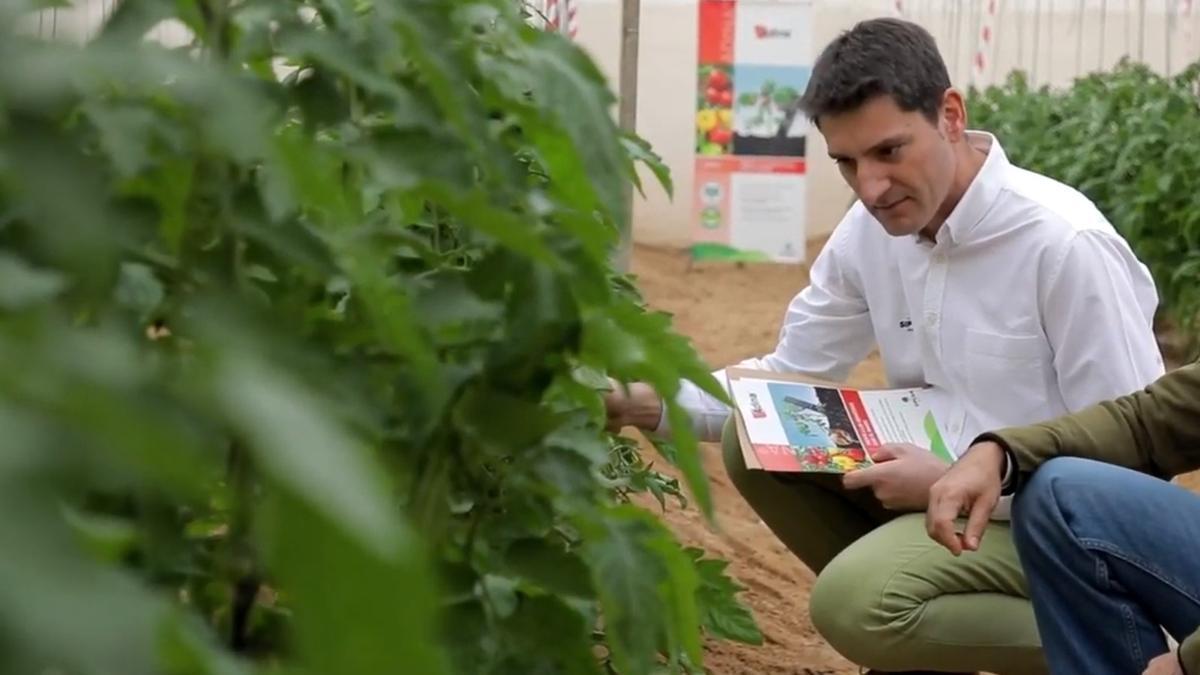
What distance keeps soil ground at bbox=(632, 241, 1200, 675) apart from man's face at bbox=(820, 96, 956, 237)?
50 centimetres

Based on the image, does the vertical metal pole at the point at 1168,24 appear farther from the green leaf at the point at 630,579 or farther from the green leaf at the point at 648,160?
the green leaf at the point at 630,579

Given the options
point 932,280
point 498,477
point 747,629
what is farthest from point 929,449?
point 498,477

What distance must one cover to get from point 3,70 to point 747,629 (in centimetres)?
133

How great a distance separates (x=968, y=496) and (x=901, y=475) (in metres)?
0.22

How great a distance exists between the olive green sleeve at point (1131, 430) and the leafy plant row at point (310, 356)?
1.01m

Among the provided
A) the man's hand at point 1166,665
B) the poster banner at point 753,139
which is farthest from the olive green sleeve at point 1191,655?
the poster banner at point 753,139

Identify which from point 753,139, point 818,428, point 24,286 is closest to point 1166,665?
point 818,428

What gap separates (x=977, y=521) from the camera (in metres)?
1.94

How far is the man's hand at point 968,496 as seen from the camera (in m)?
1.94

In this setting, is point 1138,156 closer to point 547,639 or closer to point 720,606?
point 720,606

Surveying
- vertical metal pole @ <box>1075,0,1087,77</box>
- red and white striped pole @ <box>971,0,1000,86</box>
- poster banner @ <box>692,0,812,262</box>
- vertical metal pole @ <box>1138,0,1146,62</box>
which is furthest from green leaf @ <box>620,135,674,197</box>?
vertical metal pole @ <box>1075,0,1087,77</box>

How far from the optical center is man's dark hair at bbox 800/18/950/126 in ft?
7.70

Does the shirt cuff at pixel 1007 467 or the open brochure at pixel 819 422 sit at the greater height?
the shirt cuff at pixel 1007 467

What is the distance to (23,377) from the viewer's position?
0.43 meters
